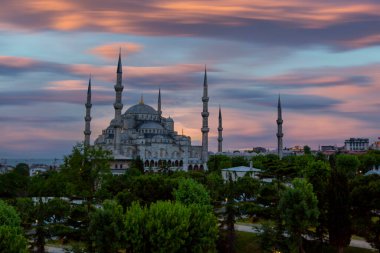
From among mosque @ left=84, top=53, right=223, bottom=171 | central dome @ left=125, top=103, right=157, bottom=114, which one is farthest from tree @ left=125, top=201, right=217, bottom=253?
central dome @ left=125, top=103, right=157, bottom=114

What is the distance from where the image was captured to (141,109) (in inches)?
5182

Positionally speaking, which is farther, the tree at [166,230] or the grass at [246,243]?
the grass at [246,243]

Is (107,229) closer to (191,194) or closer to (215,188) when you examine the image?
(191,194)

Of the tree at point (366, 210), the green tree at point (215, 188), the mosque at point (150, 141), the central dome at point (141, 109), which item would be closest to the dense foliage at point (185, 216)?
the tree at point (366, 210)

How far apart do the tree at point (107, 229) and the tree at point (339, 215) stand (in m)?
12.7

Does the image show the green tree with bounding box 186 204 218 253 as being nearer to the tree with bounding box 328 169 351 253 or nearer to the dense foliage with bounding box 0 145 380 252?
the dense foliage with bounding box 0 145 380 252

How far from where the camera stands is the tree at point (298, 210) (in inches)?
1079

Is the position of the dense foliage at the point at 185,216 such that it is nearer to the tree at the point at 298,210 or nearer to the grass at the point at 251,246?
the tree at the point at 298,210

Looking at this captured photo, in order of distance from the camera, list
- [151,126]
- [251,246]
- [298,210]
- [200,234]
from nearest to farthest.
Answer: [200,234]
[298,210]
[251,246]
[151,126]

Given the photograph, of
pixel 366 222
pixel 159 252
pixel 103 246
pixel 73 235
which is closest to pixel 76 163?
pixel 73 235

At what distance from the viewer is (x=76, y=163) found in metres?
39.4

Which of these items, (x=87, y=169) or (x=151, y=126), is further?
(x=151, y=126)

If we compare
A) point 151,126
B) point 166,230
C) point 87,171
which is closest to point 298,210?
point 166,230

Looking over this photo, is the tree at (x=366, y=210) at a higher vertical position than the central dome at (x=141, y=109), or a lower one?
lower
